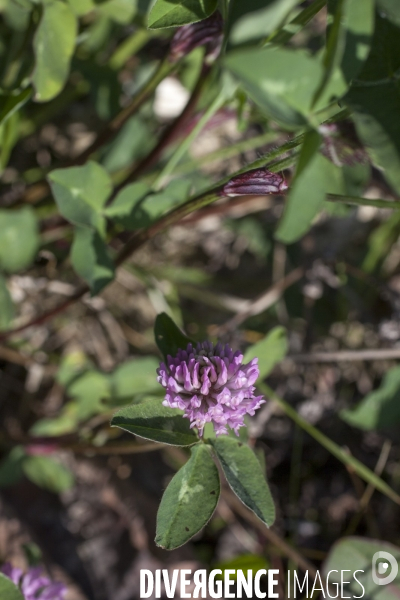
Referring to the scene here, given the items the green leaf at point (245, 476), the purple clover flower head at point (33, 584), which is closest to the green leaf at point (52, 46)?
the green leaf at point (245, 476)

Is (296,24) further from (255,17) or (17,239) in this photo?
(17,239)

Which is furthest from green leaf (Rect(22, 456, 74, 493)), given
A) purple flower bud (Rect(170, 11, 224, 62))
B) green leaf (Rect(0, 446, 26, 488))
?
purple flower bud (Rect(170, 11, 224, 62))

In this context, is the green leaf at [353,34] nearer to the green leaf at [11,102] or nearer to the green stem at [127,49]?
the green leaf at [11,102]

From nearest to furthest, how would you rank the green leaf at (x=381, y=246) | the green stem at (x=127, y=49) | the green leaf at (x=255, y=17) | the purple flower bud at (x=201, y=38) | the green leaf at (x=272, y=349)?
the green leaf at (x=255, y=17)
the purple flower bud at (x=201, y=38)
the green leaf at (x=272, y=349)
the green stem at (x=127, y=49)
the green leaf at (x=381, y=246)

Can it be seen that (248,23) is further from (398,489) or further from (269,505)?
(398,489)

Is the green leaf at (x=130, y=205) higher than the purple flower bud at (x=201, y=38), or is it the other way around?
the purple flower bud at (x=201, y=38)

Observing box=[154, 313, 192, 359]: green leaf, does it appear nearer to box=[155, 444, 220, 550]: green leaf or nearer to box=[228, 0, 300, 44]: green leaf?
box=[155, 444, 220, 550]: green leaf
